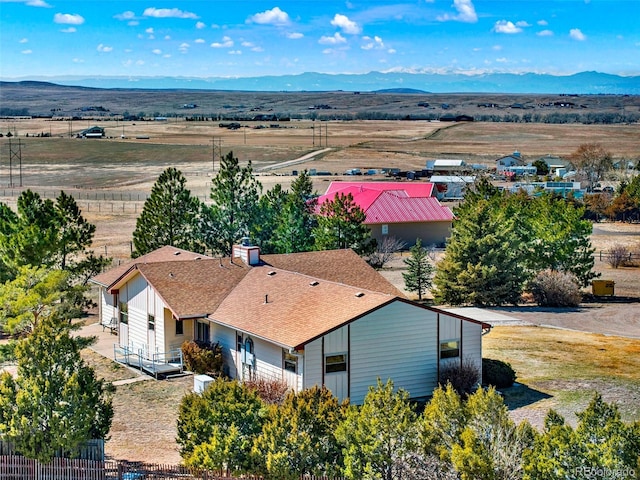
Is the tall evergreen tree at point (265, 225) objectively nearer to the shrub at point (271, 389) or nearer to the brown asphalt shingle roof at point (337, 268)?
the brown asphalt shingle roof at point (337, 268)

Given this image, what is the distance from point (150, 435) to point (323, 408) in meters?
7.92

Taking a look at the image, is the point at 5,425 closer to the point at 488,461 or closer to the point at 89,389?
the point at 89,389

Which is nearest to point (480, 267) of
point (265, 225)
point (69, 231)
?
point (265, 225)

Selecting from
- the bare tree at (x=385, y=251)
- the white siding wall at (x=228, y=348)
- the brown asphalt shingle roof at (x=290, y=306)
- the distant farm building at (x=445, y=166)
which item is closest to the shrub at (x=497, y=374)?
the brown asphalt shingle roof at (x=290, y=306)

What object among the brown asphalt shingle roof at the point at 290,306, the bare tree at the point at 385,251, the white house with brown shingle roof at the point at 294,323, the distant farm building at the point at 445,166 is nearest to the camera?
the white house with brown shingle roof at the point at 294,323

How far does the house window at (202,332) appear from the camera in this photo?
115 ft

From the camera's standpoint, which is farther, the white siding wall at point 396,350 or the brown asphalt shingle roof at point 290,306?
the brown asphalt shingle roof at point 290,306

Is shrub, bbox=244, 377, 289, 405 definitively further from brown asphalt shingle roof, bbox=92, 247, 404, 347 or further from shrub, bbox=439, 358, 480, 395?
shrub, bbox=439, 358, 480, 395

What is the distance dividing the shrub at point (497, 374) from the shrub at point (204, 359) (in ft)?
29.0

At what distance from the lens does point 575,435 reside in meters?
17.6

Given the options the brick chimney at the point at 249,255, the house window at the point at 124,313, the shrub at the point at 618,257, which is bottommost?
the shrub at the point at 618,257

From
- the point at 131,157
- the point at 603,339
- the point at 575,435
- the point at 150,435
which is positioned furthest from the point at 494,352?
the point at 131,157

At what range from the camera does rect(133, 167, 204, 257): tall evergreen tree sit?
50.2 metres

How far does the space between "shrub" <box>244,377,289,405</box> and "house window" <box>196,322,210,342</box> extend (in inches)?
209
